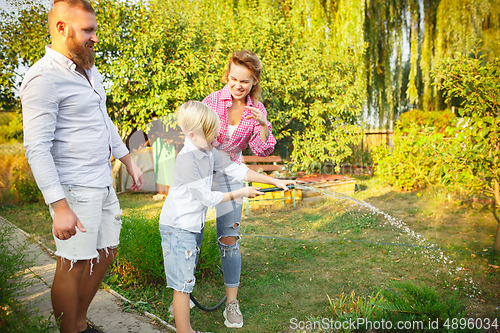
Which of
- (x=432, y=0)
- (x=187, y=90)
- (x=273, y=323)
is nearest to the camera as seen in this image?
(x=273, y=323)

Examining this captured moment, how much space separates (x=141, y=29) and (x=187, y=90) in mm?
1542

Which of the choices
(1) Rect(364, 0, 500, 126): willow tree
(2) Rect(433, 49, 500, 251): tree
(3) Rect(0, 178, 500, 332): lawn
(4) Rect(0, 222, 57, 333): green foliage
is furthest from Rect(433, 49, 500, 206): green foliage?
(1) Rect(364, 0, 500, 126): willow tree

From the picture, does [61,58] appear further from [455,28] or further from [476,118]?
[455,28]

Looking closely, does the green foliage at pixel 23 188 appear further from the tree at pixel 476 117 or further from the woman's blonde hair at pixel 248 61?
the tree at pixel 476 117

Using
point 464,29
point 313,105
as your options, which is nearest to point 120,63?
point 313,105

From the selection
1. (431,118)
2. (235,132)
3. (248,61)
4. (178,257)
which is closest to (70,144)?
(178,257)

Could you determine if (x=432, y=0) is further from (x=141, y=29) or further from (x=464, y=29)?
(x=141, y=29)

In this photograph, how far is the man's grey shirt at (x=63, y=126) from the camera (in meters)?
1.30

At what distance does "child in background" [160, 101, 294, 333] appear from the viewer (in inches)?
67.7

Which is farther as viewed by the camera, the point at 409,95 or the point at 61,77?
the point at 409,95

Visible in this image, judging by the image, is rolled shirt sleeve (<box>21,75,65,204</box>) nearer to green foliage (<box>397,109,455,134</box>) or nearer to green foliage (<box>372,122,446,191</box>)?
green foliage (<box>372,122,446,191</box>)

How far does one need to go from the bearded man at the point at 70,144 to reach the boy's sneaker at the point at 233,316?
3.12 feet

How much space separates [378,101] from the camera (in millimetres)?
8891

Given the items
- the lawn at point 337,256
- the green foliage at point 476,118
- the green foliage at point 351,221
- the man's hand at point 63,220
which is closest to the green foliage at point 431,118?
the lawn at point 337,256
